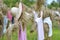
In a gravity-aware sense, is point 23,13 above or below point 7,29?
above

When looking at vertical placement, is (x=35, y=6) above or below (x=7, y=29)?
above

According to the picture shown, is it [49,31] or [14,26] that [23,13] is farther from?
[49,31]

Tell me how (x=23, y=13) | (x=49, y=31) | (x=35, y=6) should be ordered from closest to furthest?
1. (x=23, y=13)
2. (x=35, y=6)
3. (x=49, y=31)

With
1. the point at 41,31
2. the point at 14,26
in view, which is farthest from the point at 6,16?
the point at 41,31

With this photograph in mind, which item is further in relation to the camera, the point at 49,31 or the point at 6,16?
the point at 49,31

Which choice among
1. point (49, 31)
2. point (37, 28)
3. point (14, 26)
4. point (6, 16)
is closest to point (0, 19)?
point (6, 16)

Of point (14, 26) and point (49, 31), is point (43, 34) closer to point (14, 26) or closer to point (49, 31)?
point (49, 31)

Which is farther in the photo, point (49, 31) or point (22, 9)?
point (49, 31)

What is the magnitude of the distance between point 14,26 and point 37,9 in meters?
0.37

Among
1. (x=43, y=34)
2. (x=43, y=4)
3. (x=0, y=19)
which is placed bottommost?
(x=43, y=34)

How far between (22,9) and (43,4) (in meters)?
0.32

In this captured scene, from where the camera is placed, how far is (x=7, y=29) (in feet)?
8.80

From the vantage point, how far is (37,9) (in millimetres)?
2736

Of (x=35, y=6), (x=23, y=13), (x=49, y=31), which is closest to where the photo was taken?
(x=23, y=13)
